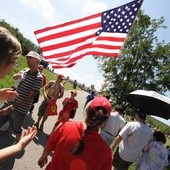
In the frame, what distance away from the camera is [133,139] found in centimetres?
750

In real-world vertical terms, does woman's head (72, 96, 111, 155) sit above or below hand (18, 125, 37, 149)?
above

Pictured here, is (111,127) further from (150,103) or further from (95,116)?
(95,116)

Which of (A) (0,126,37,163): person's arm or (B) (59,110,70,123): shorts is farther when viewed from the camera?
(B) (59,110,70,123): shorts

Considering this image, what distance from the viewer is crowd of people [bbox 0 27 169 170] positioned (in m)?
2.88

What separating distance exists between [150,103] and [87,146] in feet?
24.0

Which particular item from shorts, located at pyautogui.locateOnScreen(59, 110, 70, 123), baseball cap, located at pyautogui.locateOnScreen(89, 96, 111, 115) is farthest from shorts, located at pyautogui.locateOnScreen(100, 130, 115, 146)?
baseball cap, located at pyautogui.locateOnScreen(89, 96, 111, 115)

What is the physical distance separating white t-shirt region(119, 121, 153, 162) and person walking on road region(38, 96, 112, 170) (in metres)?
3.57

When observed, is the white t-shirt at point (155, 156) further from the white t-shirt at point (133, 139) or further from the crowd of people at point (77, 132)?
the white t-shirt at point (133, 139)

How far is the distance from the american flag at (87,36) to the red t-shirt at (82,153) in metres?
3.10

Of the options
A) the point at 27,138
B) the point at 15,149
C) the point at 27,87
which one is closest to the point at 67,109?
the point at 27,87

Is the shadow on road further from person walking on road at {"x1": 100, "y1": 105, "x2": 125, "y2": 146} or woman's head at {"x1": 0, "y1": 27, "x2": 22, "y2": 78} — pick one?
woman's head at {"x1": 0, "y1": 27, "x2": 22, "y2": 78}

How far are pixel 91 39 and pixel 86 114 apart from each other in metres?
3.87

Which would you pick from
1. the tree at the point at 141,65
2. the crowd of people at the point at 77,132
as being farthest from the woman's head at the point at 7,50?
the tree at the point at 141,65

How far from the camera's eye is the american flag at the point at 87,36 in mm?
7359
